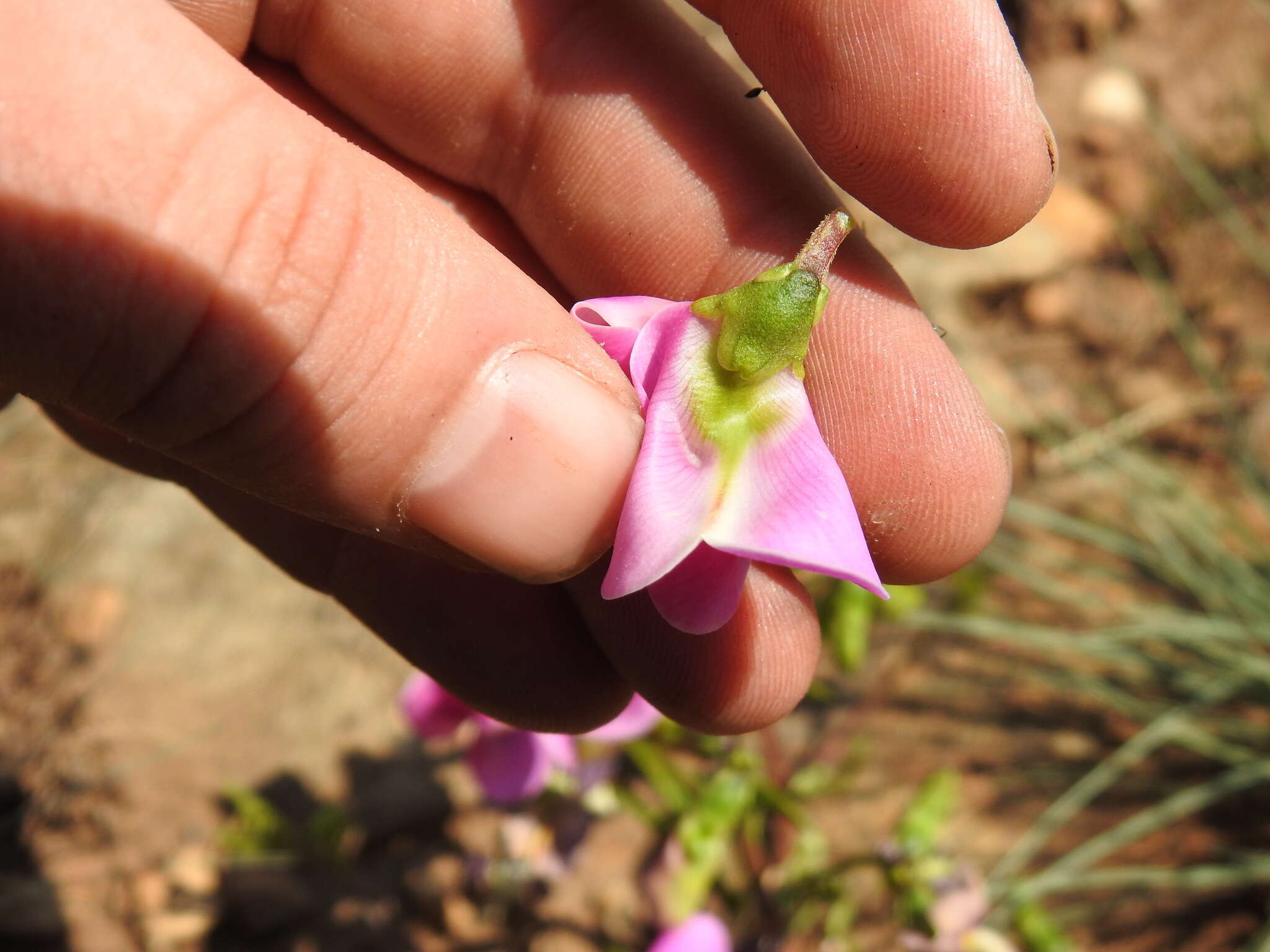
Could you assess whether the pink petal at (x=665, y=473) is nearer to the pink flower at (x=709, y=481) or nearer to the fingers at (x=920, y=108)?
the pink flower at (x=709, y=481)

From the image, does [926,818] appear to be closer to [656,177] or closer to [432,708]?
[432,708]

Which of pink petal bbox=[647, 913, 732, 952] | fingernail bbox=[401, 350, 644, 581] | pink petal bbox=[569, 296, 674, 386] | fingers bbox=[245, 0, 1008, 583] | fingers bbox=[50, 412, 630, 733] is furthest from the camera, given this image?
pink petal bbox=[647, 913, 732, 952]

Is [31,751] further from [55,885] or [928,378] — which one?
[928,378]

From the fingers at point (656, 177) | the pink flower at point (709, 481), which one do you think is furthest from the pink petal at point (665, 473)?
the fingers at point (656, 177)

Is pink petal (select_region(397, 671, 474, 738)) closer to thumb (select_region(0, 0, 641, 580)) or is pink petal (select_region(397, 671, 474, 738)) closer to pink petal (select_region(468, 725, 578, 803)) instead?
pink petal (select_region(468, 725, 578, 803))

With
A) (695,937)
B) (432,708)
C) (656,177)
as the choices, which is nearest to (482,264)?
(656,177)

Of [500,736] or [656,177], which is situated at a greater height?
[656,177]

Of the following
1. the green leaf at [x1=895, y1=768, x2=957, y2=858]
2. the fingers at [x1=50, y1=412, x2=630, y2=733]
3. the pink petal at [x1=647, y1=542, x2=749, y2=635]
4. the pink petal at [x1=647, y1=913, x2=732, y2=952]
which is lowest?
the pink petal at [x1=647, y1=913, x2=732, y2=952]

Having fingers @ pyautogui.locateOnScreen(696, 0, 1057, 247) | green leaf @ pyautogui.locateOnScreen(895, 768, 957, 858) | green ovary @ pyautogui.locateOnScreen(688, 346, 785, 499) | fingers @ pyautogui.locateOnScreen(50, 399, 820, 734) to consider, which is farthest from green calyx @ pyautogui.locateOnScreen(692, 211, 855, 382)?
green leaf @ pyautogui.locateOnScreen(895, 768, 957, 858)
